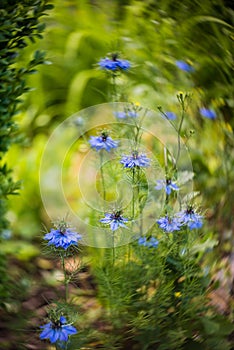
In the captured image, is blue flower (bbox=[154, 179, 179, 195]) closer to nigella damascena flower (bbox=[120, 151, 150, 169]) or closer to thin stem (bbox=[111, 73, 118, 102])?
nigella damascena flower (bbox=[120, 151, 150, 169])

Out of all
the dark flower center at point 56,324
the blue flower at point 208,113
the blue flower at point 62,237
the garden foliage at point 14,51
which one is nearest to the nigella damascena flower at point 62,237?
the blue flower at point 62,237

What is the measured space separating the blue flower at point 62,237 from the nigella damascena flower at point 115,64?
475mm

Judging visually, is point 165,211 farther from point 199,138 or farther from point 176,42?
point 176,42

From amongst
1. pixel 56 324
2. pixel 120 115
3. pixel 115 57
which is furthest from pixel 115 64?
pixel 56 324

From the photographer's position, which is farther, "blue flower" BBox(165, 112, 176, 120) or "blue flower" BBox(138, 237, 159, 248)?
"blue flower" BBox(165, 112, 176, 120)

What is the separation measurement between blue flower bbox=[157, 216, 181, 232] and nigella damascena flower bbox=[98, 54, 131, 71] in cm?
41

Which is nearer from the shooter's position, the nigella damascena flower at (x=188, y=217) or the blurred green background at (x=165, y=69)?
the nigella damascena flower at (x=188, y=217)

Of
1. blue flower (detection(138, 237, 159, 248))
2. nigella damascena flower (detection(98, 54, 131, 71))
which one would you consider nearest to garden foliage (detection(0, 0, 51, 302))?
nigella damascena flower (detection(98, 54, 131, 71))

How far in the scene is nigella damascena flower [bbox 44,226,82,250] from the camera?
4.39 feet

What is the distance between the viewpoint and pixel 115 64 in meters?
1.62

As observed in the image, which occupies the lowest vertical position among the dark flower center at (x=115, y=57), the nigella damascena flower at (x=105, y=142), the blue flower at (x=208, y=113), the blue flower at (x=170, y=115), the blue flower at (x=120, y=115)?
the nigella damascena flower at (x=105, y=142)

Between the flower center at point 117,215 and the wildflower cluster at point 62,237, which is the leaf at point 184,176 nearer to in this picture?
the flower center at point 117,215

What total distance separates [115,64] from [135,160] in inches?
12.6

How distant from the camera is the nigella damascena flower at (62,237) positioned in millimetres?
1339
